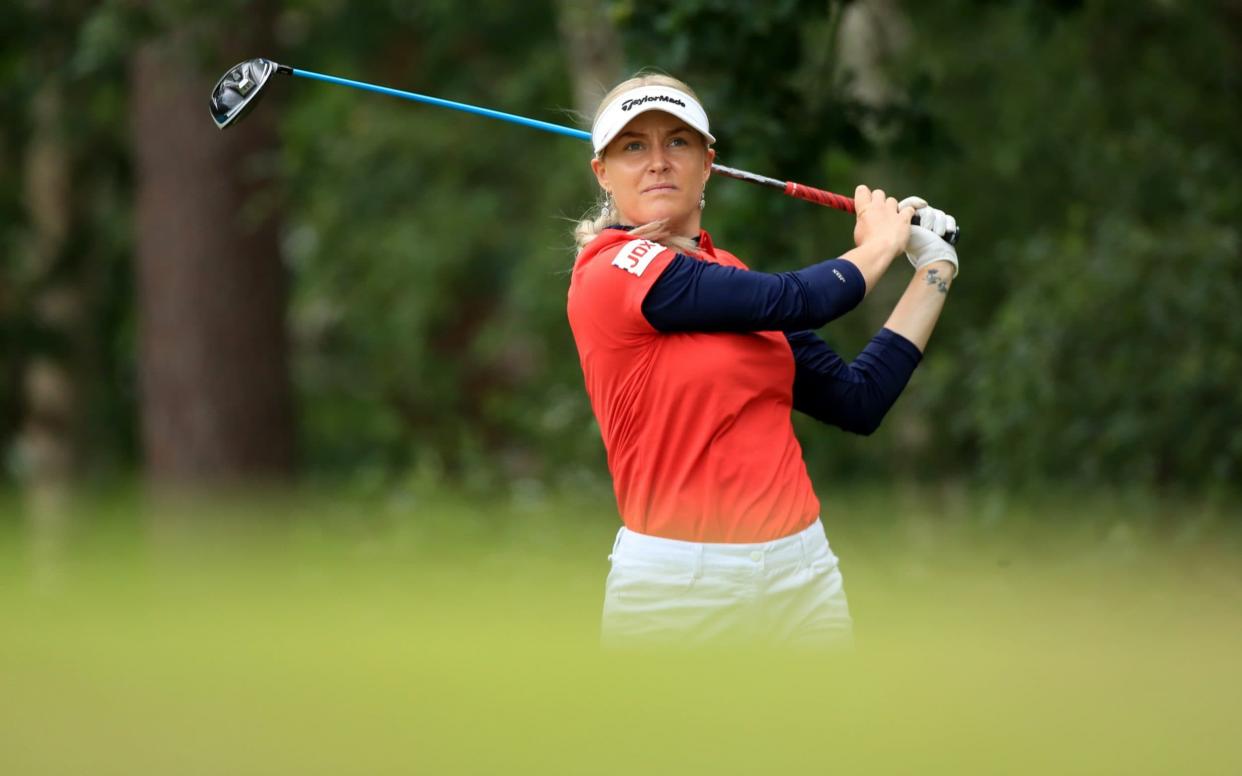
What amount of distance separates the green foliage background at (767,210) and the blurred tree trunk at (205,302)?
52cm

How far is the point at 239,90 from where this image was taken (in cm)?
538

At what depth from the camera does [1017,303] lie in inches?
406

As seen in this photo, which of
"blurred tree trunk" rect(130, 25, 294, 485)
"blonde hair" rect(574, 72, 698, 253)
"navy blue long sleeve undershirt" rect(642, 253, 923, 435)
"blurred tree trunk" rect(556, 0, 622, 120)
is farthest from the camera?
"blurred tree trunk" rect(130, 25, 294, 485)

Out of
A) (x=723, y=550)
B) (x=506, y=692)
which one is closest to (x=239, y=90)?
(x=723, y=550)

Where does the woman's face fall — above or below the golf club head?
below

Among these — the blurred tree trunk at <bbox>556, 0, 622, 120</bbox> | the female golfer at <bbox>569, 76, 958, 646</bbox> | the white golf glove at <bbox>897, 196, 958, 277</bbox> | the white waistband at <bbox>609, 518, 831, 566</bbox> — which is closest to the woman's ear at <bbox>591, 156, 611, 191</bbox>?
the female golfer at <bbox>569, 76, 958, 646</bbox>

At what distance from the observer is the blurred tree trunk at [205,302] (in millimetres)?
13883

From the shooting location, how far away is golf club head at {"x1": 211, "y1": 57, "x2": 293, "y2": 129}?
17.3 feet

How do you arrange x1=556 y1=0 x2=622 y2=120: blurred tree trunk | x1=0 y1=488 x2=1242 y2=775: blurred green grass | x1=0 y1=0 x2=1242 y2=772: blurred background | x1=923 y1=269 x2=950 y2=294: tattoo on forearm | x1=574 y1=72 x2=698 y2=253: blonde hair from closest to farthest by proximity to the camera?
x1=0 y1=488 x2=1242 y2=775: blurred green grass → x1=574 y1=72 x2=698 y2=253: blonde hair → x1=923 y1=269 x2=950 y2=294: tattoo on forearm → x1=0 y1=0 x2=1242 y2=772: blurred background → x1=556 y1=0 x2=622 y2=120: blurred tree trunk

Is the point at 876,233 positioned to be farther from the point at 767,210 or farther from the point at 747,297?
the point at 767,210

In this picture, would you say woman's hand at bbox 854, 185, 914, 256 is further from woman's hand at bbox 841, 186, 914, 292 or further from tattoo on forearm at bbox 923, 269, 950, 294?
tattoo on forearm at bbox 923, 269, 950, 294

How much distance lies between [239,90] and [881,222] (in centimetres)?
215

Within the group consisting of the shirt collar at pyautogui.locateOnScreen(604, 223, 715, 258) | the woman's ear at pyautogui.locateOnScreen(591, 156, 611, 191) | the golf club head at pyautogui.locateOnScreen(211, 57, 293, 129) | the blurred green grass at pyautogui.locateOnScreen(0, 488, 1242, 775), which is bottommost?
the blurred green grass at pyautogui.locateOnScreen(0, 488, 1242, 775)

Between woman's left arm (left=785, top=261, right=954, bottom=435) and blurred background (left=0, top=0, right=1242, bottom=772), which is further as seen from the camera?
blurred background (left=0, top=0, right=1242, bottom=772)
